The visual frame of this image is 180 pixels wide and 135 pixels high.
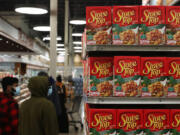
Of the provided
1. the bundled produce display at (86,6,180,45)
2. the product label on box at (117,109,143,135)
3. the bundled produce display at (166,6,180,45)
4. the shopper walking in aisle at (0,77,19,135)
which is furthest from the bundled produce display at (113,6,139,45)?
the shopper walking in aisle at (0,77,19,135)

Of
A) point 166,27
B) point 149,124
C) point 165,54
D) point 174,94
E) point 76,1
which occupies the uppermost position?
point 76,1

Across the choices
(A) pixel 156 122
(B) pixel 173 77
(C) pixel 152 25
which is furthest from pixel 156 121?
(C) pixel 152 25

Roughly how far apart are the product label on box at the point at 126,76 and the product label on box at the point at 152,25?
0.81ft

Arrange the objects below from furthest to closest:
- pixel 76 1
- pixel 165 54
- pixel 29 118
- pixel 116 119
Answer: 1. pixel 76 1
2. pixel 165 54
3. pixel 116 119
4. pixel 29 118

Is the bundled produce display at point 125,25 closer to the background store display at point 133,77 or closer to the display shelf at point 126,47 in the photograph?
the display shelf at point 126,47

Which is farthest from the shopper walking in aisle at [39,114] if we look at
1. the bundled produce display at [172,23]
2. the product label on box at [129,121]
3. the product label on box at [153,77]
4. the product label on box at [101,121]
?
the bundled produce display at [172,23]

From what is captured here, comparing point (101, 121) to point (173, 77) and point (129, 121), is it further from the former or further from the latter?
point (173, 77)

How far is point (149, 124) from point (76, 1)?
611 inches

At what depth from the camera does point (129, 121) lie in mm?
2926

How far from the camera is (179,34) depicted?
119 inches

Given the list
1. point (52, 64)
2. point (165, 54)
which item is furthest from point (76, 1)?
point (165, 54)

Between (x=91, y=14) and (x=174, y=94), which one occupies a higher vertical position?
(x=91, y=14)

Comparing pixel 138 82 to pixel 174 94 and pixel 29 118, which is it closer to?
pixel 174 94

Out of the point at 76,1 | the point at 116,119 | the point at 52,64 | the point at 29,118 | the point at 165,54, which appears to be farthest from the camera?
the point at 76,1
